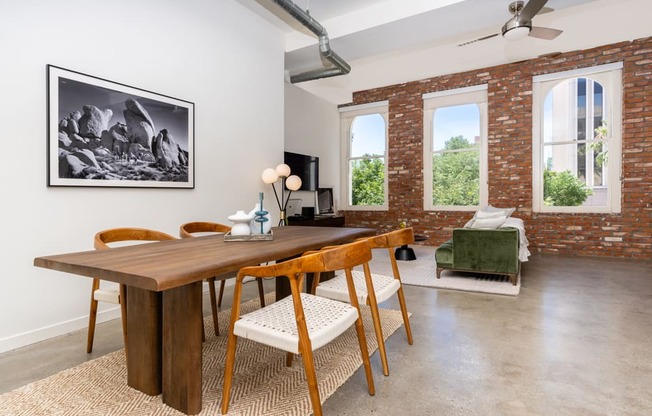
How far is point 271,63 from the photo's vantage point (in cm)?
457

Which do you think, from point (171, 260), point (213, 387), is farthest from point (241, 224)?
point (213, 387)

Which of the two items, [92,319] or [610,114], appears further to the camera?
[610,114]

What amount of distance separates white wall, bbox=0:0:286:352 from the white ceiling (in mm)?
828

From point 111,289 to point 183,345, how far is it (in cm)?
89

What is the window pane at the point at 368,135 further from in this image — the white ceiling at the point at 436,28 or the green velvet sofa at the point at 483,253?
the green velvet sofa at the point at 483,253

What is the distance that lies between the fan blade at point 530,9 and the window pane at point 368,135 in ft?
14.7

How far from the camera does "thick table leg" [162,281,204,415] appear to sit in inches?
61.0

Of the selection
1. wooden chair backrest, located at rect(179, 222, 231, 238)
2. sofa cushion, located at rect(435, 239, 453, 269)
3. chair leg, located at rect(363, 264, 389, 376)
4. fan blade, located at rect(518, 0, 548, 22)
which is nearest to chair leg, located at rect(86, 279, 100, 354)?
wooden chair backrest, located at rect(179, 222, 231, 238)

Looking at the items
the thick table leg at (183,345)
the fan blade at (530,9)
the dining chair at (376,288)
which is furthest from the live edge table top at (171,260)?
the fan blade at (530,9)

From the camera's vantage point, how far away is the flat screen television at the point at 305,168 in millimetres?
6387

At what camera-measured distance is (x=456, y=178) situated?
7.11 meters

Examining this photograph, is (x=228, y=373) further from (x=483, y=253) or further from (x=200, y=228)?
(x=483, y=253)

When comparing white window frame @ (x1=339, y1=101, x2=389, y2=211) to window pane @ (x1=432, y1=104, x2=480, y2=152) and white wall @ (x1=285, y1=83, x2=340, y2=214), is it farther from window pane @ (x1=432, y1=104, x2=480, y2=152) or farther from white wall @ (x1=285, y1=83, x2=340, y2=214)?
window pane @ (x1=432, y1=104, x2=480, y2=152)

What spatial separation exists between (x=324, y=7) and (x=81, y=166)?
→ 322 centimetres
